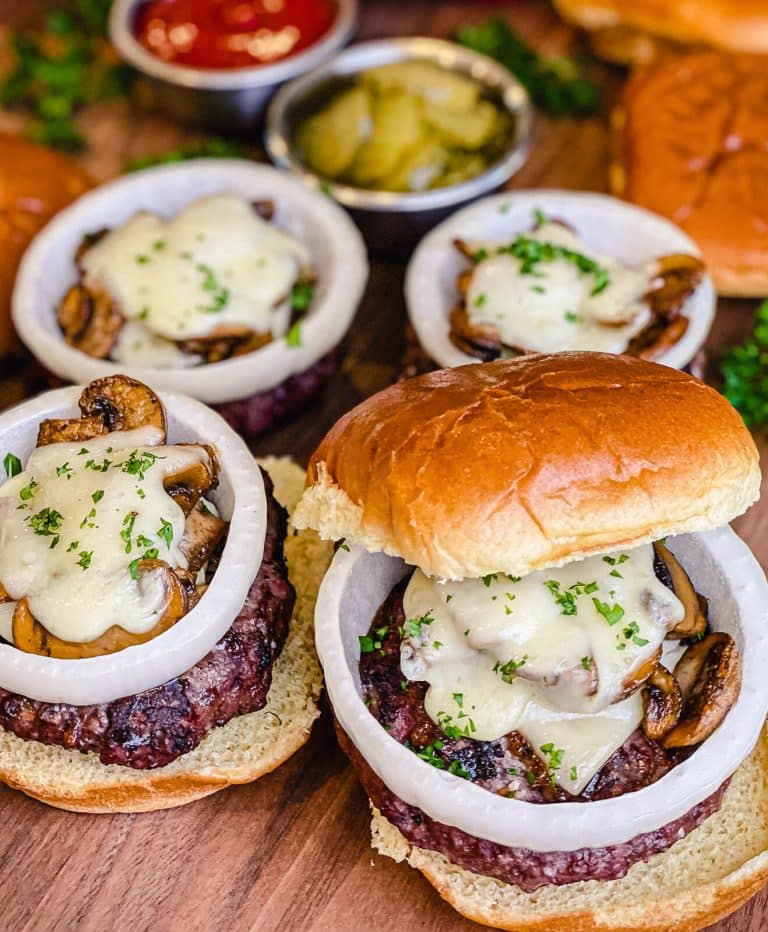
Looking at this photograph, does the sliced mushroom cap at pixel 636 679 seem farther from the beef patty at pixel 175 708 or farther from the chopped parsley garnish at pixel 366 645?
the beef patty at pixel 175 708

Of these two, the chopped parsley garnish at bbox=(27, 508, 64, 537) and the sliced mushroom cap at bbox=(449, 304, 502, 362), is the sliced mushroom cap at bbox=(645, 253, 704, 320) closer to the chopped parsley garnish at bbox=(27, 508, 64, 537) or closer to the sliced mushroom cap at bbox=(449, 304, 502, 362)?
the sliced mushroom cap at bbox=(449, 304, 502, 362)

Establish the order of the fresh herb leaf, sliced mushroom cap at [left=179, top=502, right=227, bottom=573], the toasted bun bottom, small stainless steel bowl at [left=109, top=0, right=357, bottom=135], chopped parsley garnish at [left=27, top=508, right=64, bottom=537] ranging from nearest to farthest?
the toasted bun bottom
chopped parsley garnish at [left=27, top=508, right=64, bottom=537]
sliced mushroom cap at [left=179, top=502, right=227, bottom=573]
small stainless steel bowl at [left=109, top=0, right=357, bottom=135]
the fresh herb leaf

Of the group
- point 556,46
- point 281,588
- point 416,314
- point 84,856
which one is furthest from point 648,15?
point 84,856

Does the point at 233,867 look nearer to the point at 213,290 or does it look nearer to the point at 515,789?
the point at 515,789

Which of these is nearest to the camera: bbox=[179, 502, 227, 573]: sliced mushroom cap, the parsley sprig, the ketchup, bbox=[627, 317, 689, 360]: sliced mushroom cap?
bbox=[179, 502, 227, 573]: sliced mushroom cap

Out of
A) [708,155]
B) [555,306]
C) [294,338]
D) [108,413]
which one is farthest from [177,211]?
[708,155]

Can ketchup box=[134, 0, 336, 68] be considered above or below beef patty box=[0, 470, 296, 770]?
above

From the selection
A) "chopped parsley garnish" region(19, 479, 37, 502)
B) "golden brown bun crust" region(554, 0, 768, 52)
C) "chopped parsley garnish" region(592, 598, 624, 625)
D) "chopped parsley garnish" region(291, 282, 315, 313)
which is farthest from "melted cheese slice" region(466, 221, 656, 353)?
"golden brown bun crust" region(554, 0, 768, 52)

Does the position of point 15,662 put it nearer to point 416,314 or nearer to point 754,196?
point 416,314
